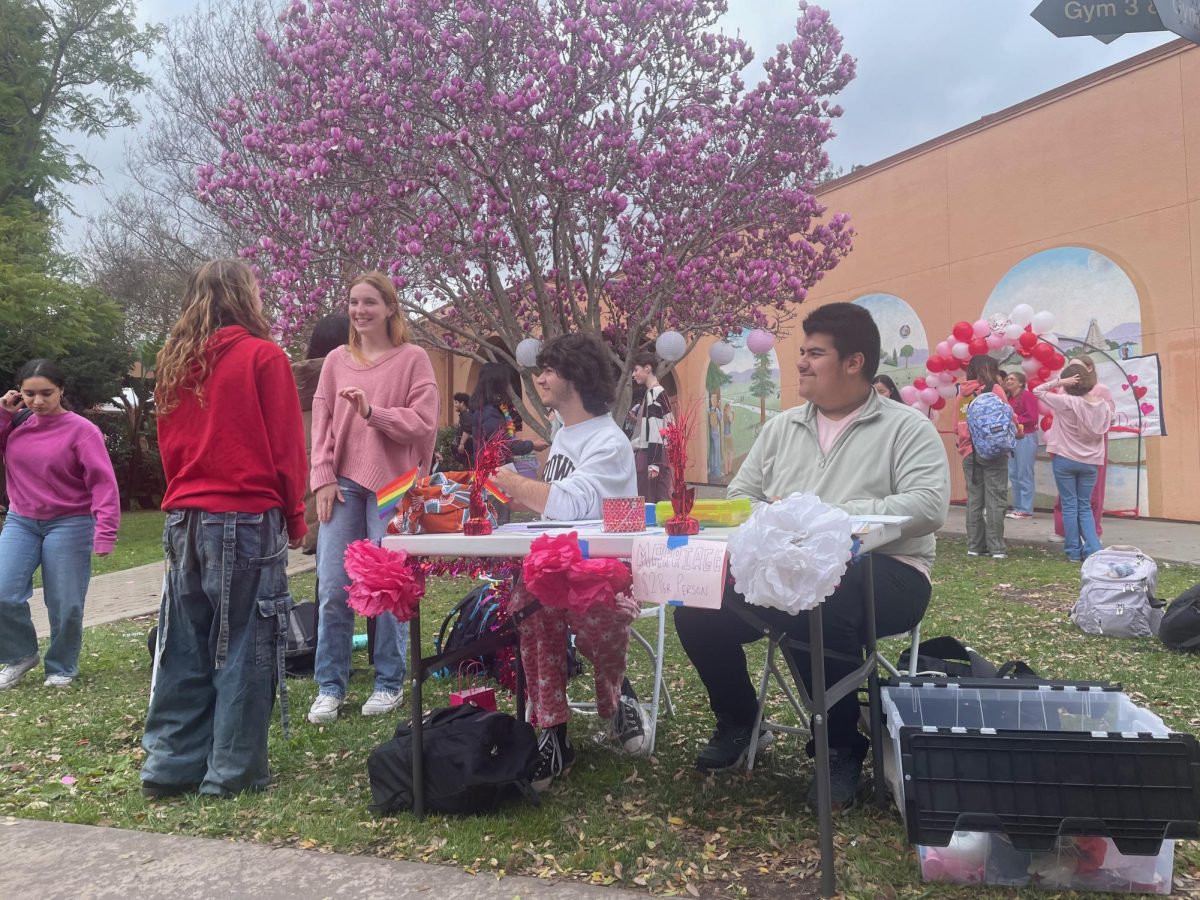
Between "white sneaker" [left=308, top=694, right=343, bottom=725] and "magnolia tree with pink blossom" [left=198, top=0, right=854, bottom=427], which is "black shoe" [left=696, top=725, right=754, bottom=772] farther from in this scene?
"magnolia tree with pink blossom" [left=198, top=0, right=854, bottom=427]

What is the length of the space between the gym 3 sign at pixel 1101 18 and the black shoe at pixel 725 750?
2.43 metres

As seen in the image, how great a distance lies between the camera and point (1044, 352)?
1002 centimetres

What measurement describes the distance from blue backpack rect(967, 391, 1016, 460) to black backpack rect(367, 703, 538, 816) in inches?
273

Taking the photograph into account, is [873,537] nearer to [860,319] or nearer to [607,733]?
[860,319]

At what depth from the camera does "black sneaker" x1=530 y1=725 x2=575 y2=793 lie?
2.98 m

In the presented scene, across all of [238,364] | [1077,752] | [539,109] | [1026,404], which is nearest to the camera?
[1077,752]

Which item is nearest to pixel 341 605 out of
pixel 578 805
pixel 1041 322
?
pixel 578 805

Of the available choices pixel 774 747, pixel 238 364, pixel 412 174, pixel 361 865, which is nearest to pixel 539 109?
pixel 412 174

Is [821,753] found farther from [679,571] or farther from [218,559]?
[218,559]

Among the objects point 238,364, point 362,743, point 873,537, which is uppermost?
point 238,364

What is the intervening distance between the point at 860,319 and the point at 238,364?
2161 millimetres

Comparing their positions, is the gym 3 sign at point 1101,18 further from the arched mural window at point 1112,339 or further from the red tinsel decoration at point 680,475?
the arched mural window at point 1112,339

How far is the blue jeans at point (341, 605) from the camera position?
4012 mm

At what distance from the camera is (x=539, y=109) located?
27.8 ft
